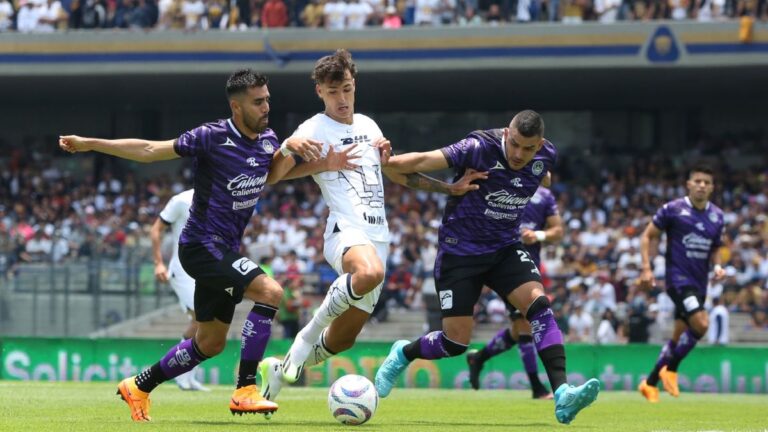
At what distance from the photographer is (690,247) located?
15375mm

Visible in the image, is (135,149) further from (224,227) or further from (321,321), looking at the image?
(321,321)

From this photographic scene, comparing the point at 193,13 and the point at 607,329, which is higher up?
the point at 193,13

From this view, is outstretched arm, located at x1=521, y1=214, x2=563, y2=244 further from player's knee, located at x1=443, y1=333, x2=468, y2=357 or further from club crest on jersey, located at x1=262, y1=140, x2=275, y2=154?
club crest on jersey, located at x1=262, y1=140, x2=275, y2=154

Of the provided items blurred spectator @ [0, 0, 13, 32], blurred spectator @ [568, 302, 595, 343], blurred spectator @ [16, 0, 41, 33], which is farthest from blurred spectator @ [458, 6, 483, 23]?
blurred spectator @ [0, 0, 13, 32]

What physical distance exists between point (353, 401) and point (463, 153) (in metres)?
2.30

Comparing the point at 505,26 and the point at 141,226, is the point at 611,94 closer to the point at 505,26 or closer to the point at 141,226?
the point at 505,26

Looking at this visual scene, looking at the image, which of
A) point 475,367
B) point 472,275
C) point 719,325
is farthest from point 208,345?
point 719,325

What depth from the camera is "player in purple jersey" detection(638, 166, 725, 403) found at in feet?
50.0

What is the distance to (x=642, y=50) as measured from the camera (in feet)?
94.5

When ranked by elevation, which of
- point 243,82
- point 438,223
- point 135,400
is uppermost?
point 243,82

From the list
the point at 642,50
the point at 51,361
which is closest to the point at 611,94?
the point at 642,50

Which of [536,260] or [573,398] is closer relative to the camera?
[573,398]

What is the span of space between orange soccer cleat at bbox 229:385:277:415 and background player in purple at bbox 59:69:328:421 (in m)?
0.01

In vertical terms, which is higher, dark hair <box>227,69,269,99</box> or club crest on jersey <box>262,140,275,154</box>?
dark hair <box>227,69,269,99</box>
